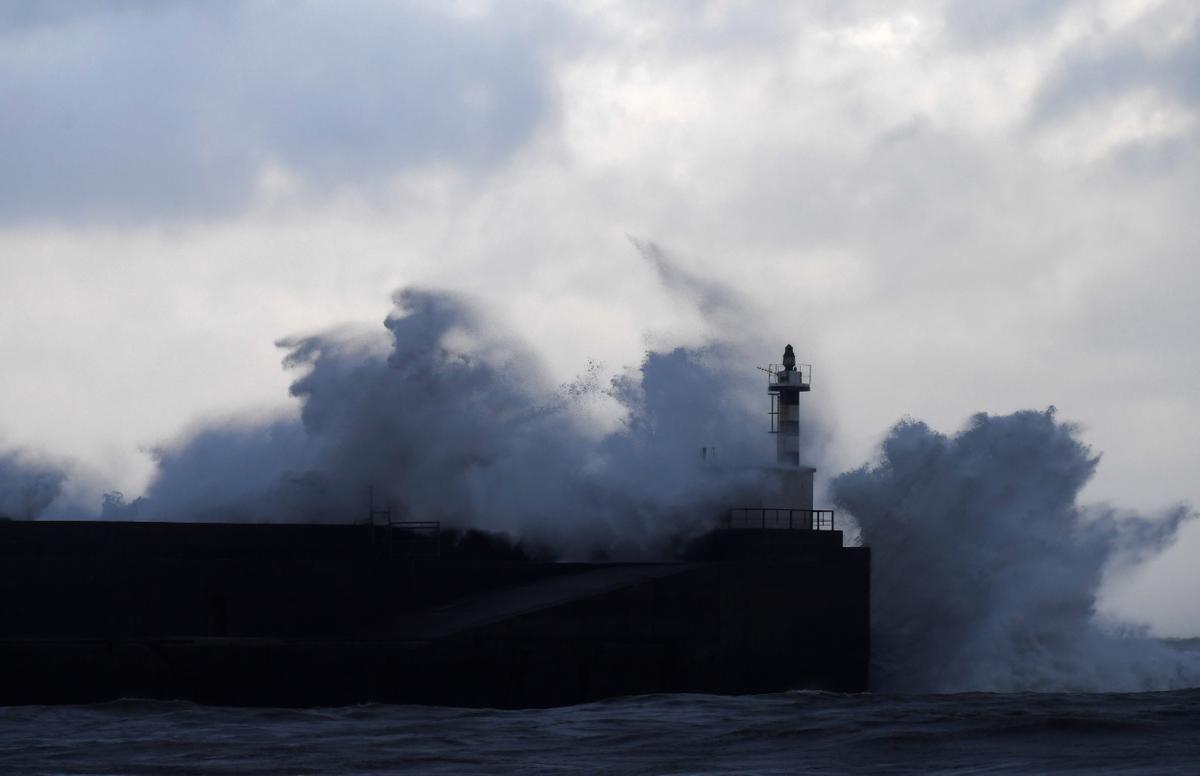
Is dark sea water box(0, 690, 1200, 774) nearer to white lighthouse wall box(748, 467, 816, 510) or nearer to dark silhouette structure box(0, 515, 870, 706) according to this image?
dark silhouette structure box(0, 515, 870, 706)

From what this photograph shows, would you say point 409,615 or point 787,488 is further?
point 787,488

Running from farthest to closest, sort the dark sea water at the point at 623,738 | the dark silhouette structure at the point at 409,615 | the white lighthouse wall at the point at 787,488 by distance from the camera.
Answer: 1. the white lighthouse wall at the point at 787,488
2. the dark silhouette structure at the point at 409,615
3. the dark sea water at the point at 623,738

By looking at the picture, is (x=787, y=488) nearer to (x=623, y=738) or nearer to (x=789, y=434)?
(x=789, y=434)

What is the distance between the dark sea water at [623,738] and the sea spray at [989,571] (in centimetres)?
548

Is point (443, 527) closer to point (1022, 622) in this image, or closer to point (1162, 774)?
point (1022, 622)

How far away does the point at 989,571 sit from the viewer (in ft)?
88.2

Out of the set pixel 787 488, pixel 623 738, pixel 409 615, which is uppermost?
pixel 787 488

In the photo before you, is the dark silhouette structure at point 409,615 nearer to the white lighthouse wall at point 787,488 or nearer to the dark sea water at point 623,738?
the dark sea water at point 623,738

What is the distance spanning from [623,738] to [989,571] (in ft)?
37.6

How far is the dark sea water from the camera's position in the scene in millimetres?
14906

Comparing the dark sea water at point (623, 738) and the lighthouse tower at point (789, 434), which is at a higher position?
the lighthouse tower at point (789, 434)

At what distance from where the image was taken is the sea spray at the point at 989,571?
2606 centimetres

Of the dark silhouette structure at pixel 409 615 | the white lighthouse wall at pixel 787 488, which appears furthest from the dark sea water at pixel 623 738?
the white lighthouse wall at pixel 787 488

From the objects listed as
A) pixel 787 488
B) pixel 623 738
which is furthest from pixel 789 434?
pixel 623 738
